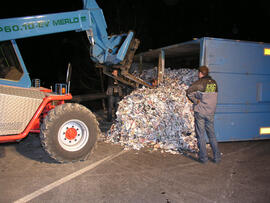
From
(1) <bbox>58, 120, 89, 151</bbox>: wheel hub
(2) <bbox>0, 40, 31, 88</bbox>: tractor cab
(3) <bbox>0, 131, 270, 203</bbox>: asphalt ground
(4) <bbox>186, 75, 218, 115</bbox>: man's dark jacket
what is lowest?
(3) <bbox>0, 131, 270, 203</bbox>: asphalt ground

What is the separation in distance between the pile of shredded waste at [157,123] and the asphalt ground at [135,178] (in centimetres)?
52

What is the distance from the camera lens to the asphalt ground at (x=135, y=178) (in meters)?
3.29

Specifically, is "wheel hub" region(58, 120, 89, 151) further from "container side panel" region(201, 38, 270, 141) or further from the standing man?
"container side panel" region(201, 38, 270, 141)

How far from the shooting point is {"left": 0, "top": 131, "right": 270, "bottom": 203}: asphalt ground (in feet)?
10.8

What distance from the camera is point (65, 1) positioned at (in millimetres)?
15727

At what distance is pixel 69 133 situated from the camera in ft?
14.8

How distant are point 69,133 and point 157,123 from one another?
2383 millimetres

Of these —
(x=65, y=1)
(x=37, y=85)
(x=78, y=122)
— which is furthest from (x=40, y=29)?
(x=65, y=1)

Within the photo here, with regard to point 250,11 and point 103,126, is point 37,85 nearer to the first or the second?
point 103,126

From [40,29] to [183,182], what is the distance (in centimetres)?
382

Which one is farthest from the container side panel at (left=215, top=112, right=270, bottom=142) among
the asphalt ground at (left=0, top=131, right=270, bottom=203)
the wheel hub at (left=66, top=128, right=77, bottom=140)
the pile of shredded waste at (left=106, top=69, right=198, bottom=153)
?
the wheel hub at (left=66, top=128, right=77, bottom=140)

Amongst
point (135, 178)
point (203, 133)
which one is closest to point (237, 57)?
point (203, 133)

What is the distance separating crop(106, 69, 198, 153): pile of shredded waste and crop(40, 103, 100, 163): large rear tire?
142 centimetres

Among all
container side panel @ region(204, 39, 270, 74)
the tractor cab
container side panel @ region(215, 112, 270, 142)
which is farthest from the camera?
container side panel @ region(215, 112, 270, 142)
